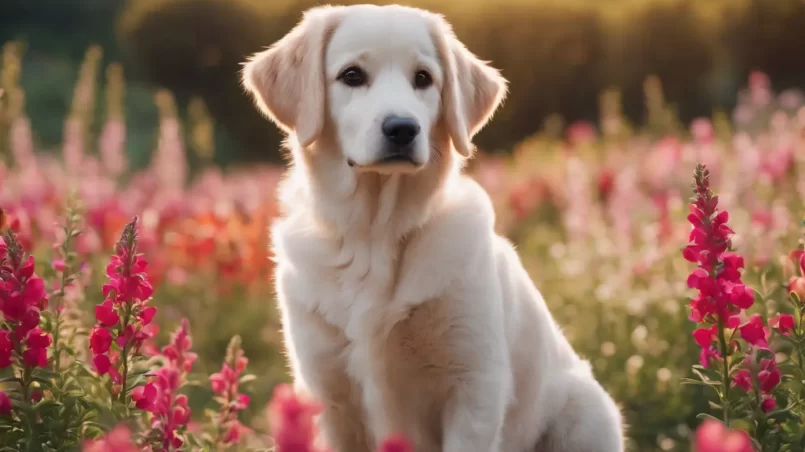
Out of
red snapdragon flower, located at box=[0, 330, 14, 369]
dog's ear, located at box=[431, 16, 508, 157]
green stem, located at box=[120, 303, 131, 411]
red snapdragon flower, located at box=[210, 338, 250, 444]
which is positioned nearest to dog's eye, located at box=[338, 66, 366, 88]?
dog's ear, located at box=[431, 16, 508, 157]

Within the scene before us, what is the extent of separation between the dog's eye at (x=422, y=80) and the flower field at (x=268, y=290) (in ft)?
2.98

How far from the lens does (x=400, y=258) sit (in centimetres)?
290

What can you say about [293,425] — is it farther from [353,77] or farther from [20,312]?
[353,77]

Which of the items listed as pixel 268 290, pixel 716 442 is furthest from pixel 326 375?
pixel 268 290

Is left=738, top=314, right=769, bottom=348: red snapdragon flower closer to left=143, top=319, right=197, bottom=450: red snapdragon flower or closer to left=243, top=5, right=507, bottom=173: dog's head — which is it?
left=243, top=5, right=507, bottom=173: dog's head

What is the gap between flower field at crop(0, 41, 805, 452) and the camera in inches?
86.8

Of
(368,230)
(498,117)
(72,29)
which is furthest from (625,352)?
(72,29)

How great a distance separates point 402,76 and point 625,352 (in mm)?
2305

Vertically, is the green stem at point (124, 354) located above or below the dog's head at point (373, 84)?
below

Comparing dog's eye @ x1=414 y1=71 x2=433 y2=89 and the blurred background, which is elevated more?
dog's eye @ x1=414 y1=71 x2=433 y2=89

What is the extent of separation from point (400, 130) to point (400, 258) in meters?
0.46

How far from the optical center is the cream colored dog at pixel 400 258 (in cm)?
270

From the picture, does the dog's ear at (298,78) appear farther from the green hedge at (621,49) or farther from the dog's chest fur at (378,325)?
the green hedge at (621,49)

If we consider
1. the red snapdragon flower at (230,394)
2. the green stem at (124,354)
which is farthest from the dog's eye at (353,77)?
the green stem at (124,354)
